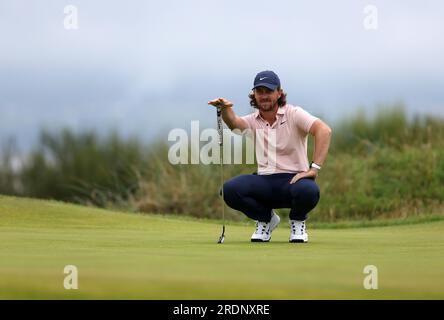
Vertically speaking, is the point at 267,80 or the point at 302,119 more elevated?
the point at 267,80

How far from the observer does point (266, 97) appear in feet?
24.8

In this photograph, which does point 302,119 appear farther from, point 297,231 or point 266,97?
Result: point 297,231

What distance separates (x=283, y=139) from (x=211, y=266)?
2.52 m

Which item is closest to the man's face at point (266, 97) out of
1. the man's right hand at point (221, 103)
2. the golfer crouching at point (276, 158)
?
the golfer crouching at point (276, 158)

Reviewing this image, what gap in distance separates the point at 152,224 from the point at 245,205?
344cm

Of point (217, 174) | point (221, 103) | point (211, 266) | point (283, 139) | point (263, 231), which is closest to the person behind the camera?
point (211, 266)

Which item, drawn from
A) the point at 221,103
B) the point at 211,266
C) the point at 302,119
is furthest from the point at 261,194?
the point at 211,266

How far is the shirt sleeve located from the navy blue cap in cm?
27

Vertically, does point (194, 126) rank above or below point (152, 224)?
above
